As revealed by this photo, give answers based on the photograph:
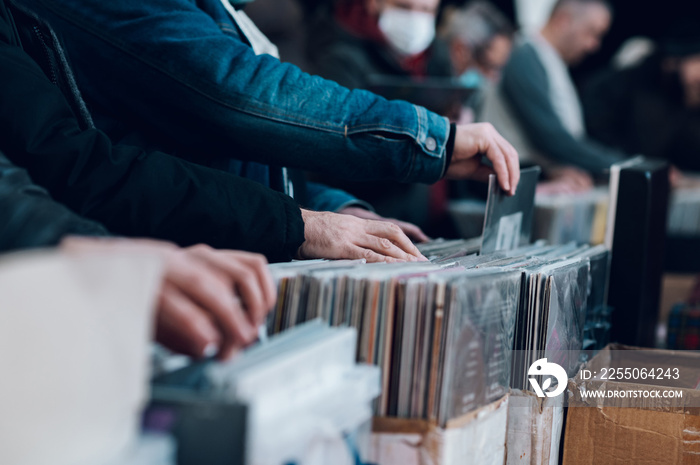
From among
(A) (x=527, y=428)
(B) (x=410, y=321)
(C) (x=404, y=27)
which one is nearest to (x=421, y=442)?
(B) (x=410, y=321)

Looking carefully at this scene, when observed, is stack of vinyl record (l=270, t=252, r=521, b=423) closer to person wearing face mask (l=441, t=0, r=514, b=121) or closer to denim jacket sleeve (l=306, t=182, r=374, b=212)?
denim jacket sleeve (l=306, t=182, r=374, b=212)

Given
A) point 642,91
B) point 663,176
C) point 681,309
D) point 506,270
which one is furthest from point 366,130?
point 642,91

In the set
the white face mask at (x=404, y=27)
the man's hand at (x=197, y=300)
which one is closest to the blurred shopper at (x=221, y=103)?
the man's hand at (x=197, y=300)

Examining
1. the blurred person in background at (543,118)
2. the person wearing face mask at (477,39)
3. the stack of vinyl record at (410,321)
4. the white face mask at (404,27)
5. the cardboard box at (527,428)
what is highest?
the person wearing face mask at (477,39)

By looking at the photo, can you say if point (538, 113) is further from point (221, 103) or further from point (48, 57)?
point (48, 57)

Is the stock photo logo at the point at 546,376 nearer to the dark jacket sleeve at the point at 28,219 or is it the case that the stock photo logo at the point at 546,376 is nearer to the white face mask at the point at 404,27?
the dark jacket sleeve at the point at 28,219

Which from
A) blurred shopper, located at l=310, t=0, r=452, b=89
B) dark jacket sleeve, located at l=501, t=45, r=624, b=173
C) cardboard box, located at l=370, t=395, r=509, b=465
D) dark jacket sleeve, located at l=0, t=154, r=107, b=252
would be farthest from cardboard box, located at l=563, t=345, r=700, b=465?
dark jacket sleeve, located at l=501, t=45, r=624, b=173

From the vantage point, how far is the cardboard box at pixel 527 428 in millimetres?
1060

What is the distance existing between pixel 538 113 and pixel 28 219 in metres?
2.87

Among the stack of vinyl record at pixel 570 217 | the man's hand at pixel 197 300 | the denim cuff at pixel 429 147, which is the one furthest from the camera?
the stack of vinyl record at pixel 570 217

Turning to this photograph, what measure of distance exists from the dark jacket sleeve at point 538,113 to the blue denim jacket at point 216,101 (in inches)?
84.0

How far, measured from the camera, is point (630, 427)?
110 centimetres

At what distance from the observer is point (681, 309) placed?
196 cm

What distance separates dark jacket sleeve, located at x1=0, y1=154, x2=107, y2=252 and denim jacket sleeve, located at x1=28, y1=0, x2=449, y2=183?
0.40 metres
